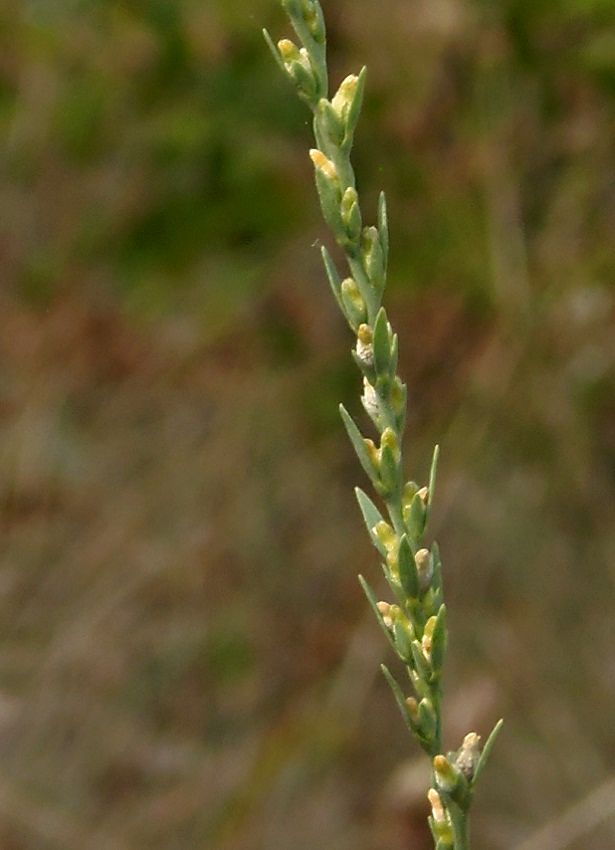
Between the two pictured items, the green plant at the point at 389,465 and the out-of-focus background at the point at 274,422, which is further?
the out-of-focus background at the point at 274,422

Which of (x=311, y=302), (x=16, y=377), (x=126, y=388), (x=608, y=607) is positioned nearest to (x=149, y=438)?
(x=126, y=388)

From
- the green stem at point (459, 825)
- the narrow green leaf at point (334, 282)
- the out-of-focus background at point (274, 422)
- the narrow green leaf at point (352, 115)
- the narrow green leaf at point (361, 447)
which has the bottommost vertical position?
the green stem at point (459, 825)

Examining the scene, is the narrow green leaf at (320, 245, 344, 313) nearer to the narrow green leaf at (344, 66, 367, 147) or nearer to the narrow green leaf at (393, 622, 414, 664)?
the narrow green leaf at (344, 66, 367, 147)

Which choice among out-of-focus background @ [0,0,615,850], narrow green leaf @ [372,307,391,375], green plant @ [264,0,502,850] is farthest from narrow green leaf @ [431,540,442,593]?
out-of-focus background @ [0,0,615,850]

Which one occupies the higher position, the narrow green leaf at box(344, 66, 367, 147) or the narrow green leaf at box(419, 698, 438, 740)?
the narrow green leaf at box(344, 66, 367, 147)

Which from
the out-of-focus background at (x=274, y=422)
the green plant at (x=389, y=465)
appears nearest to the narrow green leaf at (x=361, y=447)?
the green plant at (x=389, y=465)

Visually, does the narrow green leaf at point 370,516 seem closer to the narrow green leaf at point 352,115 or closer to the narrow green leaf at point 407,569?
the narrow green leaf at point 407,569

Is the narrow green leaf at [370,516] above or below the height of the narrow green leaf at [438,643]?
above
